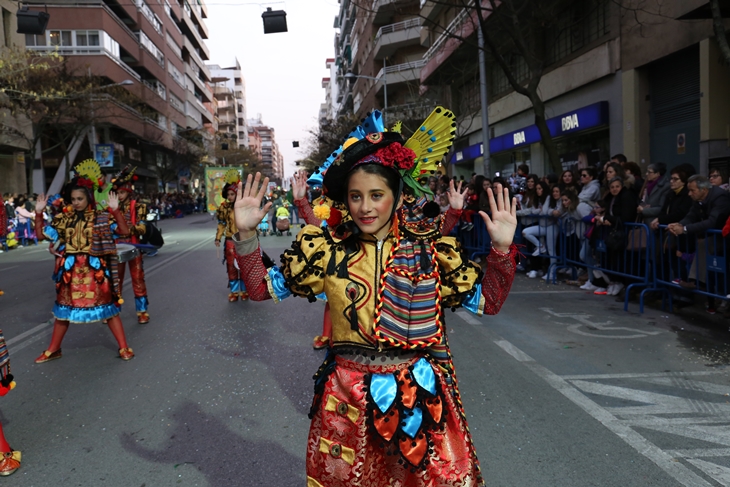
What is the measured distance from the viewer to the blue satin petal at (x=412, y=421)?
2073 mm

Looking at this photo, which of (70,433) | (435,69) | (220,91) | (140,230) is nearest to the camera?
(70,433)

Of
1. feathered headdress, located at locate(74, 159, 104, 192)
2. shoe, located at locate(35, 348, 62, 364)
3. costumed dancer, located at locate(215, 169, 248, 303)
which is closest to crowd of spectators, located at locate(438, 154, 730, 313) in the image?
costumed dancer, located at locate(215, 169, 248, 303)

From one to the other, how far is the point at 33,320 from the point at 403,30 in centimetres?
4148

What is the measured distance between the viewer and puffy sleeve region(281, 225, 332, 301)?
2.30m

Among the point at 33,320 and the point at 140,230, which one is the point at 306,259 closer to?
the point at 140,230

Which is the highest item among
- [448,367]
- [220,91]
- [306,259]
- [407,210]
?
[220,91]

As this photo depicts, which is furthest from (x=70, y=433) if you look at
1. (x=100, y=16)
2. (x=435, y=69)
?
(x=100, y=16)

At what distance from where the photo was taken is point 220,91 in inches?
4614

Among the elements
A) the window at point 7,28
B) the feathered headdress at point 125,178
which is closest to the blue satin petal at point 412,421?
the feathered headdress at point 125,178

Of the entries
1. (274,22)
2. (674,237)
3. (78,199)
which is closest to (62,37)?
(274,22)

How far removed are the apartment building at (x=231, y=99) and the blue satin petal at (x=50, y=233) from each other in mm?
102479

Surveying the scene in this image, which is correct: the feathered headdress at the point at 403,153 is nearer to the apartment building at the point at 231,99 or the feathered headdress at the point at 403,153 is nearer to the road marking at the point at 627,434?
the road marking at the point at 627,434

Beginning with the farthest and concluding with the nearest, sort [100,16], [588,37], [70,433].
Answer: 1. [100,16]
2. [588,37]
3. [70,433]

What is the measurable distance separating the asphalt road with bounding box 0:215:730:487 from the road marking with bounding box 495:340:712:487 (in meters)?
0.01
